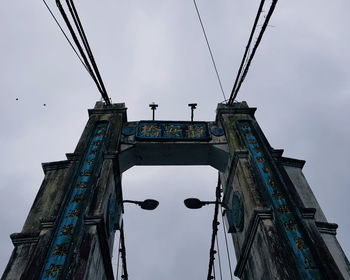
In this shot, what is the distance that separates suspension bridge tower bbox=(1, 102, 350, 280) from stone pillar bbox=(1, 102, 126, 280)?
0.02 meters

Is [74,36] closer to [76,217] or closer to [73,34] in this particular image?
[73,34]

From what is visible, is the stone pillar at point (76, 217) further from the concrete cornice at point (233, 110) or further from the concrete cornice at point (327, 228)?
the concrete cornice at point (327, 228)

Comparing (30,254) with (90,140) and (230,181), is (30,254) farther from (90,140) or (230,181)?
(230,181)

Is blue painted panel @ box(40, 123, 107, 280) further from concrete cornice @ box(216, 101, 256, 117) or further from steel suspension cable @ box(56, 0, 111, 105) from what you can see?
concrete cornice @ box(216, 101, 256, 117)

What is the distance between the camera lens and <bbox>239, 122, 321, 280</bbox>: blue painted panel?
219 inches

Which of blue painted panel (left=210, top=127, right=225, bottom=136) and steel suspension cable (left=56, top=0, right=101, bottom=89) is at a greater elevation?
blue painted panel (left=210, top=127, right=225, bottom=136)

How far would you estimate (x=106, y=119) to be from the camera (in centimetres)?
930

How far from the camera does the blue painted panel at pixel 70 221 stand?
534 cm

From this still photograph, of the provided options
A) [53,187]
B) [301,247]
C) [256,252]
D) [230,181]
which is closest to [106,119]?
[53,187]

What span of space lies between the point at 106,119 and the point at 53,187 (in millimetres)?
2832

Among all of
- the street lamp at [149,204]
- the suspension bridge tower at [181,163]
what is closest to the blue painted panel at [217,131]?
the suspension bridge tower at [181,163]

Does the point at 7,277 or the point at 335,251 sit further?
the point at 335,251

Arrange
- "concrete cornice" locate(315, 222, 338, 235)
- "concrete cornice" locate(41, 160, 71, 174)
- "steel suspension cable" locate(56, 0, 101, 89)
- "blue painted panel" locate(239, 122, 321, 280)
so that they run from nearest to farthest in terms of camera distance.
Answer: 1. "steel suspension cable" locate(56, 0, 101, 89)
2. "blue painted panel" locate(239, 122, 321, 280)
3. "concrete cornice" locate(315, 222, 338, 235)
4. "concrete cornice" locate(41, 160, 71, 174)

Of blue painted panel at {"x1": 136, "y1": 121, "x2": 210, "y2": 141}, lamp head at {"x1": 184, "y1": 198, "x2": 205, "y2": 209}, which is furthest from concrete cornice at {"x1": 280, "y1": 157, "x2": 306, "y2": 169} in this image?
lamp head at {"x1": 184, "y1": 198, "x2": 205, "y2": 209}
